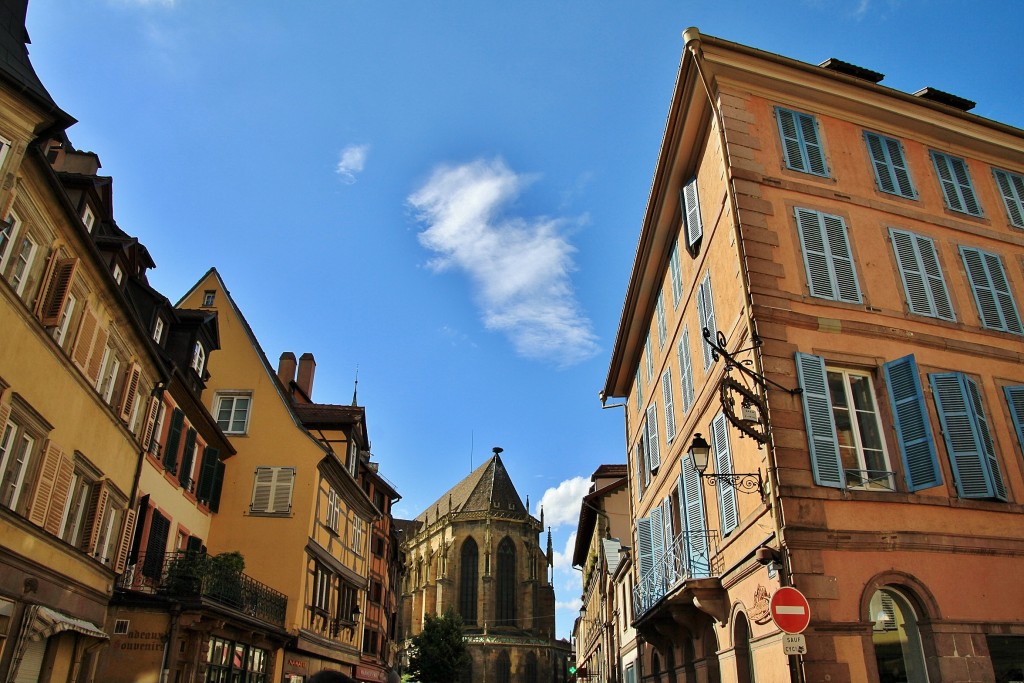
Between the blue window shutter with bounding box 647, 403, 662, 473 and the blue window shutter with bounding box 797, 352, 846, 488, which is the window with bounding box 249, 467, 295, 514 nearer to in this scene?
the blue window shutter with bounding box 647, 403, 662, 473

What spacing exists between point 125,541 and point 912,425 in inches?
592

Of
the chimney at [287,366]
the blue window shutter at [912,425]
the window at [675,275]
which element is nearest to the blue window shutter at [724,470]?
the blue window shutter at [912,425]

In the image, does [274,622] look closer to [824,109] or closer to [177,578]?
[177,578]

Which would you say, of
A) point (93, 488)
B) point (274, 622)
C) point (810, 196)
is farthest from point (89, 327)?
point (810, 196)

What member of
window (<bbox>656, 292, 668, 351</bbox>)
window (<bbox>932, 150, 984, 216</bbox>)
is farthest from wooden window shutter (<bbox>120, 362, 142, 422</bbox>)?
window (<bbox>932, 150, 984, 216</bbox>)

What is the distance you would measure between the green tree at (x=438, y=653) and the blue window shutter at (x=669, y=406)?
43.7 m

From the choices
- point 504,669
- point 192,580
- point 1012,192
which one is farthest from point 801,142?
point 504,669

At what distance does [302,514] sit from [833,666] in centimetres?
1727

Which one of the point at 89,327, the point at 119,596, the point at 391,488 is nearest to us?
the point at 89,327

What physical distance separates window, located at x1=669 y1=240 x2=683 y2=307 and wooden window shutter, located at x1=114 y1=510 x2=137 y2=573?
12.7 m

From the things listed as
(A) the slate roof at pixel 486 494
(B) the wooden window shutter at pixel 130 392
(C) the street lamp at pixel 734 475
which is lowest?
(C) the street lamp at pixel 734 475

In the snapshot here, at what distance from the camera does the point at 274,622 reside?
69.9 feet

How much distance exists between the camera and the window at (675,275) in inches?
678

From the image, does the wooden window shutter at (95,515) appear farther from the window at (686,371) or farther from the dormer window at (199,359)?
the window at (686,371)
